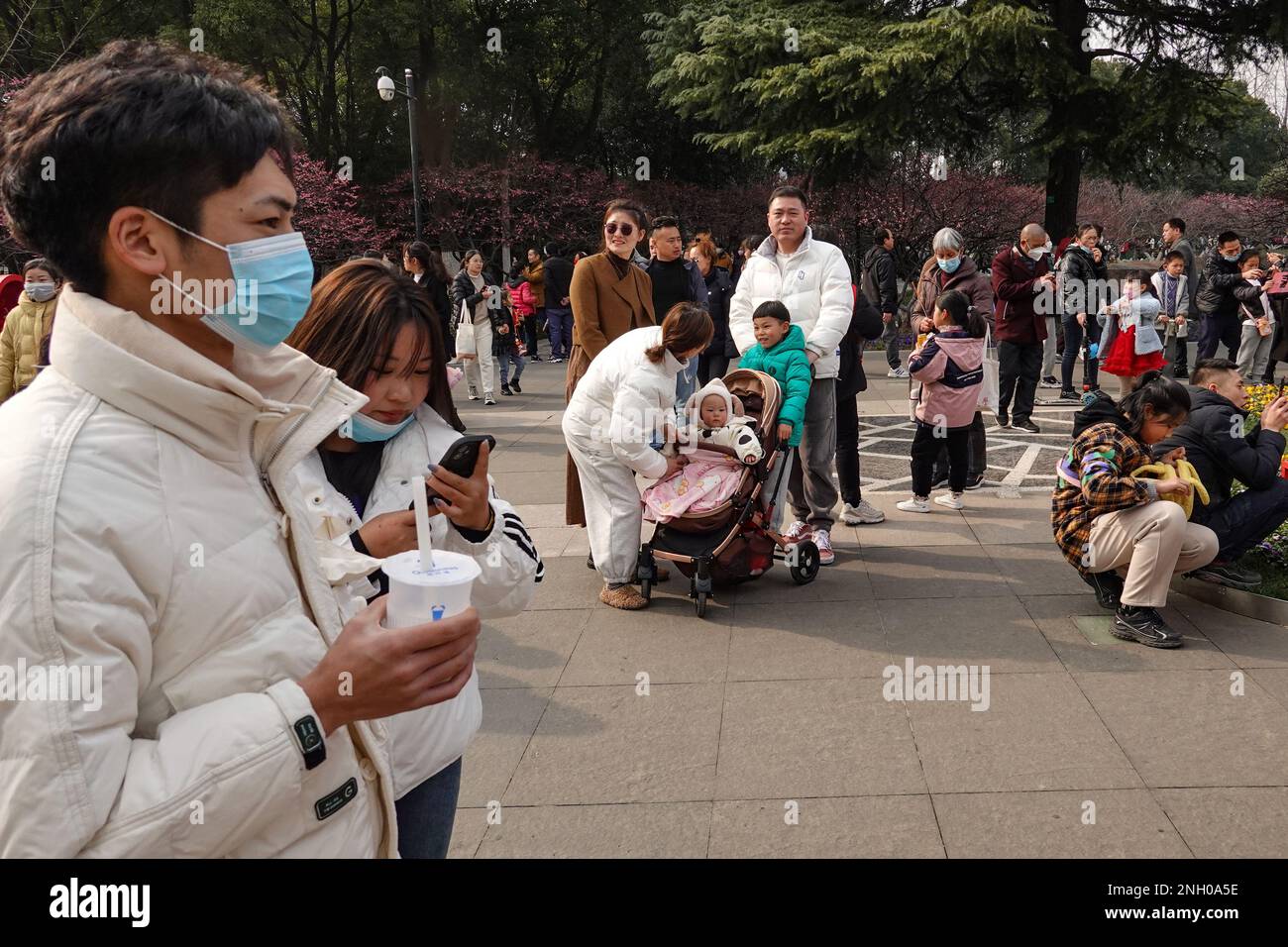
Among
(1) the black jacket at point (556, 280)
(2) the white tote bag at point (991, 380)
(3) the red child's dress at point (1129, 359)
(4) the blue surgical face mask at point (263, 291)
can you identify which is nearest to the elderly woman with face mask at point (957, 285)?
(2) the white tote bag at point (991, 380)

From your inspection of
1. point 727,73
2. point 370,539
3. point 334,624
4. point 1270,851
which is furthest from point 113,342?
point 727,73

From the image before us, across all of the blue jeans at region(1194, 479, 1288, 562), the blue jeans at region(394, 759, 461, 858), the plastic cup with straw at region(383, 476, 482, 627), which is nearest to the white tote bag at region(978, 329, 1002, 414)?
the blue jeans at region(1194, 479, 1288, 562)

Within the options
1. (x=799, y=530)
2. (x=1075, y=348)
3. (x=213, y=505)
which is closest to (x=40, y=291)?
(x=799, y=530)

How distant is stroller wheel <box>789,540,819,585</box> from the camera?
581 centimetres

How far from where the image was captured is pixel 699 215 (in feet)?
94.7

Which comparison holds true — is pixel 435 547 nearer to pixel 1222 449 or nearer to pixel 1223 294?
pixel 1222 449

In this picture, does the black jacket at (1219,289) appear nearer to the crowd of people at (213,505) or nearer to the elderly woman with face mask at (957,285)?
the elderly woman with face mask at (957,285)

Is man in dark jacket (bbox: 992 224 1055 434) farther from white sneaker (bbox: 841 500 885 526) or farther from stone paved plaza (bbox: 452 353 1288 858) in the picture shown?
stone paved plaza (bbox: 452 353 1288 858)

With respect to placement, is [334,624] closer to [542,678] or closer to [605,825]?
[605,825]

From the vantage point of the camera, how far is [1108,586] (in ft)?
17.3

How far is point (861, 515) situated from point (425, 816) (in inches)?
215

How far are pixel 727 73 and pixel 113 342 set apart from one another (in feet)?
61.9

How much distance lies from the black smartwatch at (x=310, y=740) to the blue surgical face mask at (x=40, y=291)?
695 cm

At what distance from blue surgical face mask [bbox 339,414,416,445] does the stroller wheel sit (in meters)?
3.83
